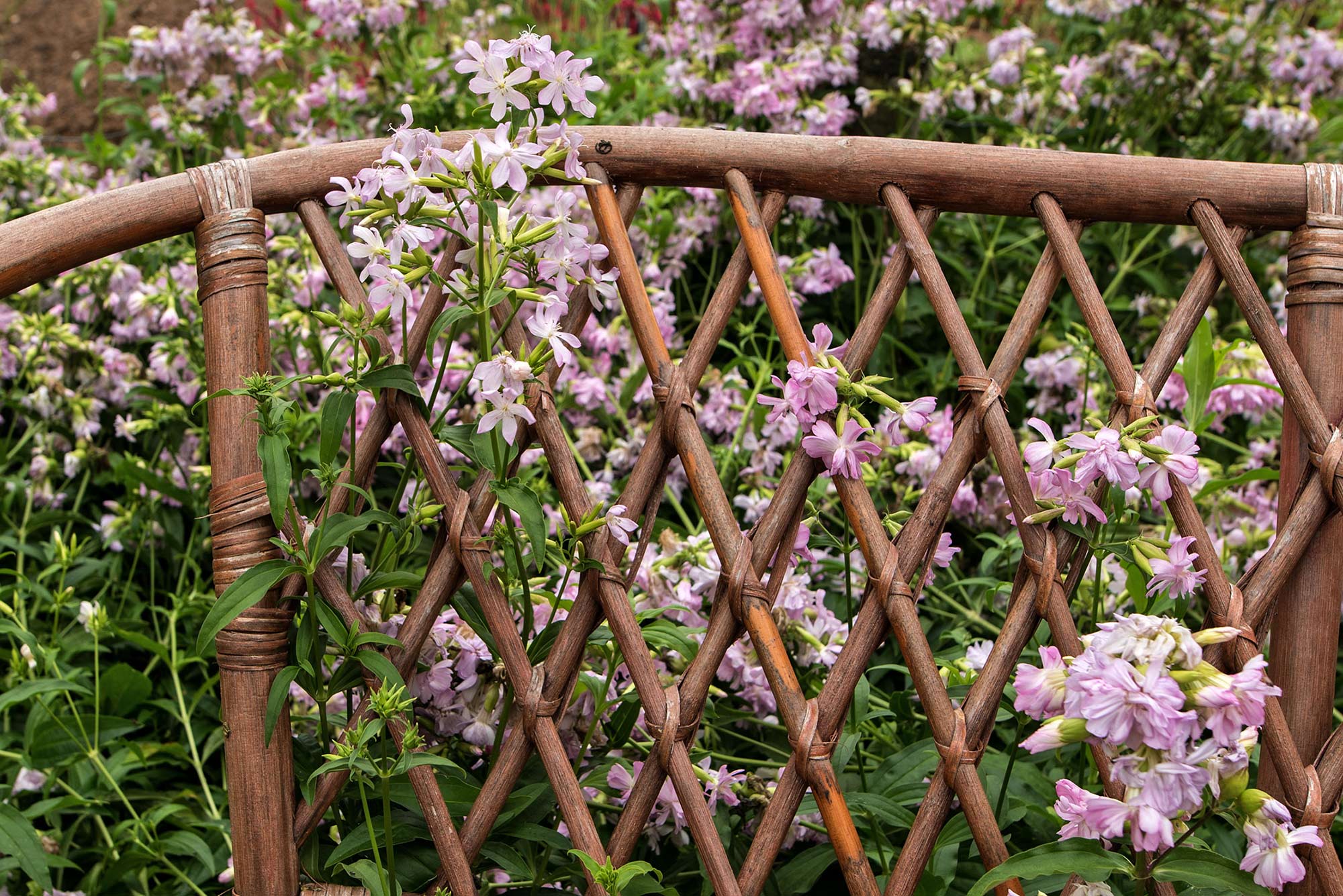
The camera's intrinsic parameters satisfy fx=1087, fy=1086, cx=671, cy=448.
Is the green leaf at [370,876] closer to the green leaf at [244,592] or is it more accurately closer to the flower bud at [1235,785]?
the green leaf at [244,592]

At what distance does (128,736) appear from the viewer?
5.42ft

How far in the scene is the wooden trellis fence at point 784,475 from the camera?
2.88ft

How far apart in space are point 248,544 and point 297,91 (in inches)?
75.4

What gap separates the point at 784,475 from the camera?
3.01 ft

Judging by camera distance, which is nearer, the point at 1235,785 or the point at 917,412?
the point at 1235,785

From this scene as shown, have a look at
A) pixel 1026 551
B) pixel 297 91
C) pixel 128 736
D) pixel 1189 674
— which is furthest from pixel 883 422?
pixel 297 91

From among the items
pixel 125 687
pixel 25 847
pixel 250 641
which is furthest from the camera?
pixel 125 687

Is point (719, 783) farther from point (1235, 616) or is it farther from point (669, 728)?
point (1235, 616)

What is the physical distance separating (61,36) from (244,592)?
3.64 metres

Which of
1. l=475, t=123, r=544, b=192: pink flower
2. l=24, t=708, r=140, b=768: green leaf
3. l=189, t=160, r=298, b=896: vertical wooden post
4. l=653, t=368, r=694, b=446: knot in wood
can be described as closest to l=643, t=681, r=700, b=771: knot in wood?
l=653, t=368, r=694, b=446: knot in wood

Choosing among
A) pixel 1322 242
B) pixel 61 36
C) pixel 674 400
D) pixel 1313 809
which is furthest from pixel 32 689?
pixel 61 36

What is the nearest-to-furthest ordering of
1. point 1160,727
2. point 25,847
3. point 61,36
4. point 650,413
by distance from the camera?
point 1160,727
point 25,847
point 650,413
point 61,36

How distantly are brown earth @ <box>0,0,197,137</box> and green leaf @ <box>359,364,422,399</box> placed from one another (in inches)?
127

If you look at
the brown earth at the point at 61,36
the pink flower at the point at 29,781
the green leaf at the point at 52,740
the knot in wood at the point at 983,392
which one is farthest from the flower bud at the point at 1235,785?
the brown earth at the point at 61,36
